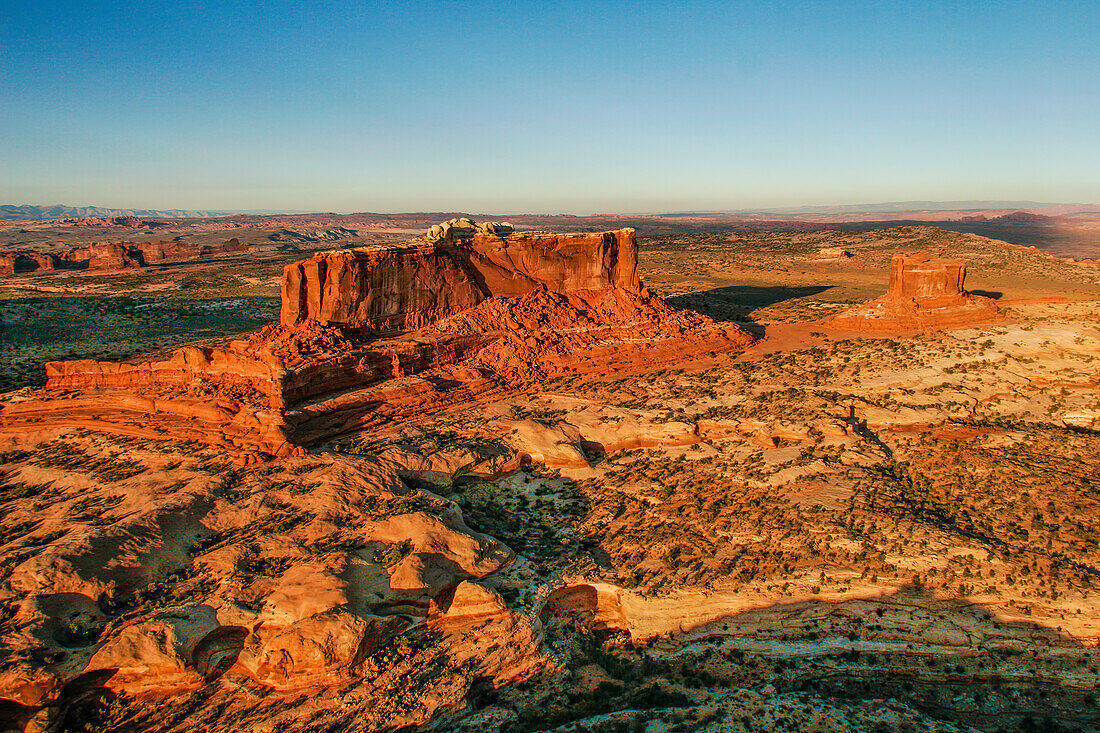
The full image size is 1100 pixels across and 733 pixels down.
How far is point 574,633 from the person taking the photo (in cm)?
1359

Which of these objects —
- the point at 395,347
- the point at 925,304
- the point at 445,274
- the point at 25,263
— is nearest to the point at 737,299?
the point at 925,304

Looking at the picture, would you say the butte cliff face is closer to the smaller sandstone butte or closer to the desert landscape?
the desert landscape

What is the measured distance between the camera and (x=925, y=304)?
1282 inches

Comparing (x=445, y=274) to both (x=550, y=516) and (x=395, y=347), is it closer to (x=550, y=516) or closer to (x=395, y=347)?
(x=395, y=347)

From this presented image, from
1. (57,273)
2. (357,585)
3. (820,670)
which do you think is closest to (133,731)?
(357,585)

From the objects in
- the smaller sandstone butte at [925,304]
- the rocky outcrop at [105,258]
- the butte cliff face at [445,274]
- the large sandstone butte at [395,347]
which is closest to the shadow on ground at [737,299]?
A: the smaller sandstone butte at [925,304]

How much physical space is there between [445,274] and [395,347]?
17.1 ft

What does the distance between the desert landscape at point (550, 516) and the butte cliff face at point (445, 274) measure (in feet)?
0.43

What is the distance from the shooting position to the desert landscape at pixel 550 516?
36.6ft

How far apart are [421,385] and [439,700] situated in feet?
45.8

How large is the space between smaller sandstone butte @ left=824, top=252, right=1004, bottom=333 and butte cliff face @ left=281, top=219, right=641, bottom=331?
43.4ft

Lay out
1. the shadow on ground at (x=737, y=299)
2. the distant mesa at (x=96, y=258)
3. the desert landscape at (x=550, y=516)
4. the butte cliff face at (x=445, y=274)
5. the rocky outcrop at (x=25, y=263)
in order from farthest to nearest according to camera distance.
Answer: the distant mesa at (x=96, y=258) < the rocky outcrop at (x=25, y=263) < the shadow on ground at (x=737, y=299) < the butte cliff face at (x=445, y=274) < the desert landscape at (x=550, y=516)

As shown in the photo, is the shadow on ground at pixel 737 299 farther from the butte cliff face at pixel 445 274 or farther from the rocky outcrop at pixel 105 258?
the rocky outcrop at pixel 105 258

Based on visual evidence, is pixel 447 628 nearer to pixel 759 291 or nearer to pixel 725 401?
pixel 725 401
